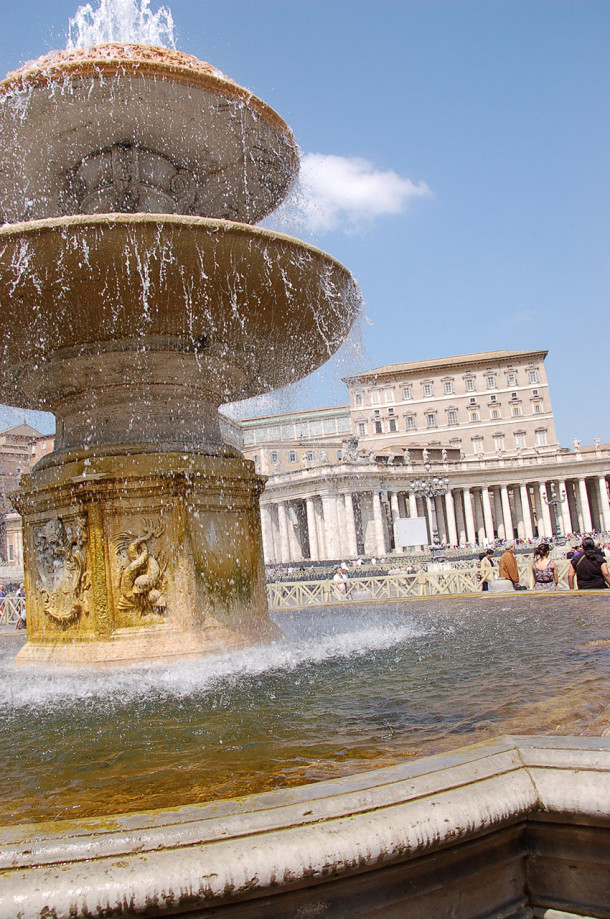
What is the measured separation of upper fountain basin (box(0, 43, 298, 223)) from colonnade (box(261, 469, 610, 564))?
51582mm

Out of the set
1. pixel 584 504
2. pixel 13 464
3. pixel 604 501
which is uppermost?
pixel 13 464

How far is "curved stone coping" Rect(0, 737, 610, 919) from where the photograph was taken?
1.95 metres

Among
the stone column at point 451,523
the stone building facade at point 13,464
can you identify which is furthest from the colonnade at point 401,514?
the stone building facade at point 13,464

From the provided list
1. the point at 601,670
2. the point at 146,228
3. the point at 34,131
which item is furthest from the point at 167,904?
the point at 34,131

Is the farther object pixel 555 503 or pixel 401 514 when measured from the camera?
Answer: pixel 555 503

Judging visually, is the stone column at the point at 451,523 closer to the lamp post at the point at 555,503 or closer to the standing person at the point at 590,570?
the lamp post at the point at 555,503

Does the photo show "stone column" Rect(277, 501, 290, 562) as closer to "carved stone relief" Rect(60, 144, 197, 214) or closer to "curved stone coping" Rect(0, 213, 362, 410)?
"curved stone coping" Rect(0, 213, 362, 410)

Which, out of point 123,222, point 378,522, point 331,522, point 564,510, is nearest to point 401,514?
point 378,522

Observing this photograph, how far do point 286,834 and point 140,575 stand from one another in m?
4.52

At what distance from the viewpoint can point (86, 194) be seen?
7516 millimetres

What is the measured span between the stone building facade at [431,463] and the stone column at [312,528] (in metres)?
0.11

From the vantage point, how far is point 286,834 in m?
2.09

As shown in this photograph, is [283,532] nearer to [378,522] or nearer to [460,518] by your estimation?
[378,522]

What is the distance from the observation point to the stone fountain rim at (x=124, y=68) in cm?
636
